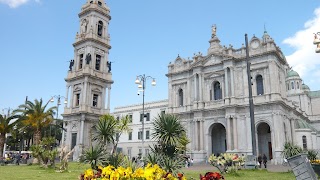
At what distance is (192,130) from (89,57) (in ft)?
66.5

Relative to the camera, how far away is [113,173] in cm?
441

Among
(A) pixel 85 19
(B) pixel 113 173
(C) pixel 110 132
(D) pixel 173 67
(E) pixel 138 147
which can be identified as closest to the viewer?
(B) pixel 113 173

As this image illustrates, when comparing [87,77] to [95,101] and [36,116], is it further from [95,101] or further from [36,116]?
[36,116]

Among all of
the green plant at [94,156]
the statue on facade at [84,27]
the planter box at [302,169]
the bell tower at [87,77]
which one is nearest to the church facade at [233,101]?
the bell tower at [87,77]

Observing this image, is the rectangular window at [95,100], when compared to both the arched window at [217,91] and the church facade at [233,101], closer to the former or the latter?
the church facade at [233,101]

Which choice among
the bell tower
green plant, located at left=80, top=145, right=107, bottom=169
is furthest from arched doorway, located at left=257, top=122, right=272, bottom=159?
green plant, located at left=80, top=145, right=107, bottom=169

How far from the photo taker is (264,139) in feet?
127

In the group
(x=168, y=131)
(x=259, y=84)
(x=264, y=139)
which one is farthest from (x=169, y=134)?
(x=264, y=139)

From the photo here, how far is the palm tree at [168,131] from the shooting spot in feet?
52.7

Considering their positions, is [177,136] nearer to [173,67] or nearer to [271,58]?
[271,58]

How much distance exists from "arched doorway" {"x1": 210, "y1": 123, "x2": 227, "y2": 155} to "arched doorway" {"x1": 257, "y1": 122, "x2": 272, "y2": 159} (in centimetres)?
461

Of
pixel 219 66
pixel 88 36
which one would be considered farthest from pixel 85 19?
pixel 219 66

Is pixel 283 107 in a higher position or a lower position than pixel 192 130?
higher

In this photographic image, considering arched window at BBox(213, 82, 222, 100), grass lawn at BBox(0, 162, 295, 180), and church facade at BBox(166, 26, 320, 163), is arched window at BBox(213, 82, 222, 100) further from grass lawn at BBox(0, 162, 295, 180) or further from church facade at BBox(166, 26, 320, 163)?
grass lawn at BBox(0, 162, 295, 180)
